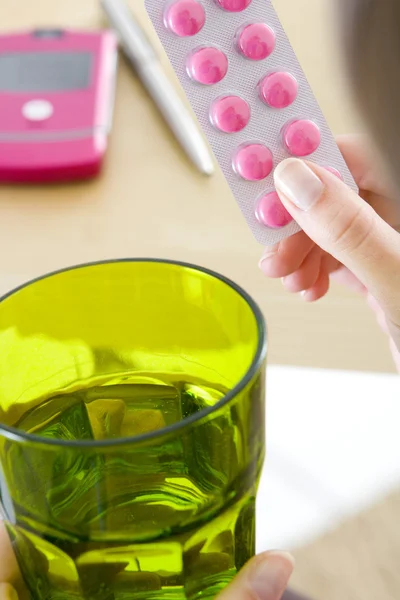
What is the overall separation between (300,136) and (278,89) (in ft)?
0.09

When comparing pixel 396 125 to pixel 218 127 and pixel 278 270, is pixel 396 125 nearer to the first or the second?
pixel 218 127

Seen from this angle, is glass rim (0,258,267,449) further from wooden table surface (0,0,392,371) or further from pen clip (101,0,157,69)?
pen clip (101,0,157,69)

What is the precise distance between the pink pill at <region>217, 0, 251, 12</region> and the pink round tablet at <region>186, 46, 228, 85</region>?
0.07 ft

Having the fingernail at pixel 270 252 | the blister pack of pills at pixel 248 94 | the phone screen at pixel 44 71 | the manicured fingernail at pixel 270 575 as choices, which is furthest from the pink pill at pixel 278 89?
the phone screen at pixel 44 71

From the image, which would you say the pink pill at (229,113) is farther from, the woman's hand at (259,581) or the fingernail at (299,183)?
the woman's hand at (259,581)

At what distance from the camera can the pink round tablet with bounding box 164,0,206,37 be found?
0.38 meters

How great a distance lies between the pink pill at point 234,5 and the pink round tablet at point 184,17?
1cm

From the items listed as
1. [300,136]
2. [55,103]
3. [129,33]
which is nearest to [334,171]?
[300,136]

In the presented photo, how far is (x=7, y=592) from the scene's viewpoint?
34 cm

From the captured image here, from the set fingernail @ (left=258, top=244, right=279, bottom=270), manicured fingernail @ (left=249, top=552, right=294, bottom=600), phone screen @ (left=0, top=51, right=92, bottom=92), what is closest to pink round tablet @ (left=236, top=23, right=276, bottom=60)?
fingernail @ (left=258, top=244, right=279, bottom=270)

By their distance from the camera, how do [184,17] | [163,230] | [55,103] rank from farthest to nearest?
1. [55,103]
2. [163,230]
3. [184,17]

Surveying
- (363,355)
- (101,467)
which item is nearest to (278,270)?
(363,355)

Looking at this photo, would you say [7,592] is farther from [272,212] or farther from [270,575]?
[272,212]

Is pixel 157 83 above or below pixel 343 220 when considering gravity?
below
